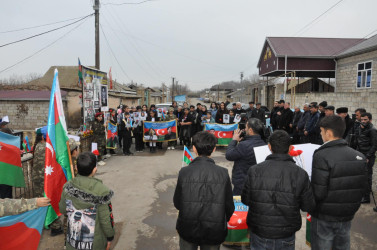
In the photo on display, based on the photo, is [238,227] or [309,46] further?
[309,46]

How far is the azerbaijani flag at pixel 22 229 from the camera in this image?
2.51 metres

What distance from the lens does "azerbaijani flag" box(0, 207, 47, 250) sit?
2510mm

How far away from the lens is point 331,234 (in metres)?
2.75

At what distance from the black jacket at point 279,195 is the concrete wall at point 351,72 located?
1819 cm

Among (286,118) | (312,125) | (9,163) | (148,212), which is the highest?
(286,118)

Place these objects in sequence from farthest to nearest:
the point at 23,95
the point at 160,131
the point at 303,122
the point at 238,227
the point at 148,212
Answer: the point at 23,95 → the point at 160,131 → the point at 303,122 → the point at 148,212 → the point at 238,227

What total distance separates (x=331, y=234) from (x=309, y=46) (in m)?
23.9

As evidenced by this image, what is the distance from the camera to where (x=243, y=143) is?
11.6ft

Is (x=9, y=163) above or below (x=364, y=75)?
below

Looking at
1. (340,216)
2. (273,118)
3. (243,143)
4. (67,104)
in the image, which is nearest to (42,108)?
(67,104)

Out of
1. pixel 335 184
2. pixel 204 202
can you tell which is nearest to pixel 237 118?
pixel 335 184

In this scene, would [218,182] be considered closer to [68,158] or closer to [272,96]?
[68,158]

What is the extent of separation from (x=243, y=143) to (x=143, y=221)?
2503mm

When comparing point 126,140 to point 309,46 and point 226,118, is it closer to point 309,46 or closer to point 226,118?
point 226,118
